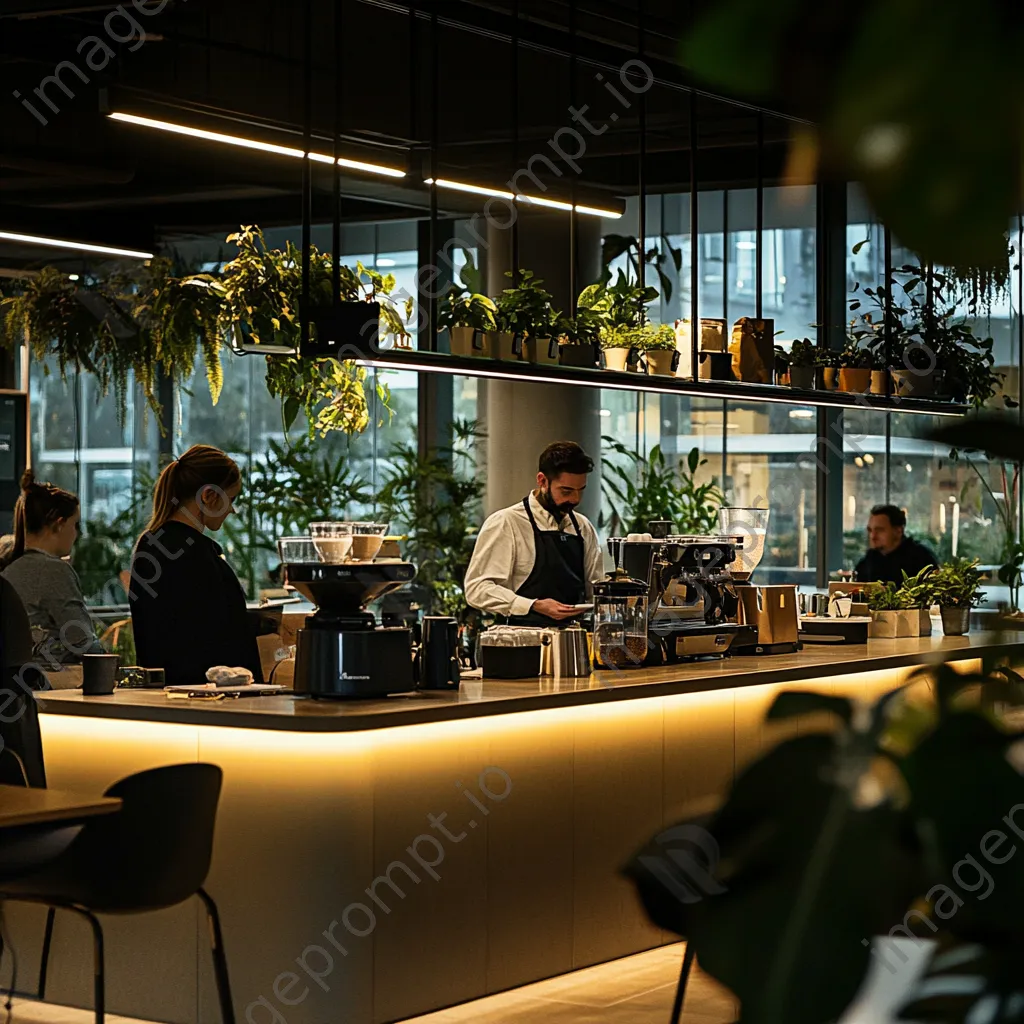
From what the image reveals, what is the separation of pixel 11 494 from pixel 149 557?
6194mm

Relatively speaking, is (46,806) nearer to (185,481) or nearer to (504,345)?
(185,481)

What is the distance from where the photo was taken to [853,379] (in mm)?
7855

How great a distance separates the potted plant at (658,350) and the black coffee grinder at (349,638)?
7.07 feet

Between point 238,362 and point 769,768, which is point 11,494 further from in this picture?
point 769,768

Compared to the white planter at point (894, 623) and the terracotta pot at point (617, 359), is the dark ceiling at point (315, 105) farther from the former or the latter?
the white planter at point (894, 623)

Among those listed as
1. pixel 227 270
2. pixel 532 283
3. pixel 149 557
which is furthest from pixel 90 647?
pixel 532 283

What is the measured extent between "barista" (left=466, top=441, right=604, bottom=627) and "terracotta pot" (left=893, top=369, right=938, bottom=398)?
2.02 m

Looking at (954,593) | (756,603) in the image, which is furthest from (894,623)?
(756,603)

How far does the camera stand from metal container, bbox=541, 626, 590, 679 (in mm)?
5582

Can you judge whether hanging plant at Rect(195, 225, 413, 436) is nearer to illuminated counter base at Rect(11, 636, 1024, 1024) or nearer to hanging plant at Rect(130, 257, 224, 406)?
hanging plant at Rect(130, 257, 224, 406)

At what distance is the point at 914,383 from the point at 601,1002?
4305mm

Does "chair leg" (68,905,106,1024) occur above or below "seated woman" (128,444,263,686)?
below

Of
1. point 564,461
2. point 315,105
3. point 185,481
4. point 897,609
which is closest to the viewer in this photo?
point 185,481

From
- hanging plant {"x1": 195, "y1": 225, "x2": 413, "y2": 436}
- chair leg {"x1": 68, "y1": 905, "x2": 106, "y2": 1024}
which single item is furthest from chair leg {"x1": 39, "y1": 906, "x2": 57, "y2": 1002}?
hanging plant {"x1": 195, "y1": 225, "x2": 413, "y2": 436}
